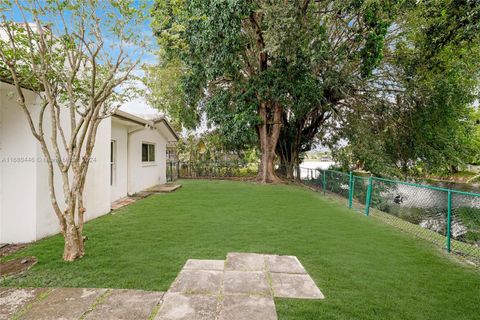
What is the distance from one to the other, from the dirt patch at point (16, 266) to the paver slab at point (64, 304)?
94cm

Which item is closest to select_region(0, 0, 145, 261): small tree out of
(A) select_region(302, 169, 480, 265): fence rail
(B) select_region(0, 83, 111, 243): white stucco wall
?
(B) select_region(0, 83, 111, 243): white stucco wall

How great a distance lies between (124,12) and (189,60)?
809 centimetres

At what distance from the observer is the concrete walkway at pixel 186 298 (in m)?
2.43

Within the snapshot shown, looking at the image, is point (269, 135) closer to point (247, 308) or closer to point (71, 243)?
point (71, 243)

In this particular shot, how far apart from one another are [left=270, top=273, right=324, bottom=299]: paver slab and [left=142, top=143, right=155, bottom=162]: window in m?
9.12

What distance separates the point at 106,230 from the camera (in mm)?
5156

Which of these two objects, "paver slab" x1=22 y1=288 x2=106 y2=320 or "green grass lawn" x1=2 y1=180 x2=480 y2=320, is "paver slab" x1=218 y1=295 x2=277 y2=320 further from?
"paver slab" x1=22 y1=288 x2=106 y2=320

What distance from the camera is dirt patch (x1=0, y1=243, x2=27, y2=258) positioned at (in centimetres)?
399

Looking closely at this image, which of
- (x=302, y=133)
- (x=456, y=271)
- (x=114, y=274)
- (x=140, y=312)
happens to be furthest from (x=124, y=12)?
(x=302, y=133)

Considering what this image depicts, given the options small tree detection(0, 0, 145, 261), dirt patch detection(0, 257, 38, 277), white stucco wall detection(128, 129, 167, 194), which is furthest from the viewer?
white stucco wall detection(128, 129, 167, 194)

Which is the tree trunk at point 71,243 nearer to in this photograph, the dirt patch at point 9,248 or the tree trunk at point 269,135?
the dirt patch at point 9,248

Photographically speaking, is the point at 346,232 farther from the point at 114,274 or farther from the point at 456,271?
the point at 114,274

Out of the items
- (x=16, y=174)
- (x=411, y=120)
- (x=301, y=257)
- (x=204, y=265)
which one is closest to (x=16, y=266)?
(x=16, y=174)

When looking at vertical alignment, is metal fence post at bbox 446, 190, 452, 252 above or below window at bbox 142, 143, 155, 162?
below
